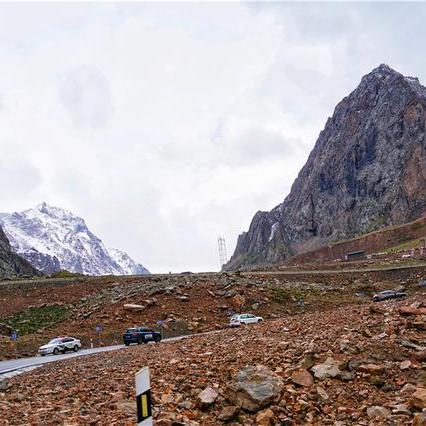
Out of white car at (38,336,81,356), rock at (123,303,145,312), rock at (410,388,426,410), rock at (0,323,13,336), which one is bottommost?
white car at (38,336,81,356)

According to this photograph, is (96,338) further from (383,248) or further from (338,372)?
(383,248)

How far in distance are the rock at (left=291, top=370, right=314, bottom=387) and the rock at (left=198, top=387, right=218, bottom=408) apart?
1.95 metres

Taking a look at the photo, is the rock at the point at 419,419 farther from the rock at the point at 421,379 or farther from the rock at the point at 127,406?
the rock at the point at 127,406

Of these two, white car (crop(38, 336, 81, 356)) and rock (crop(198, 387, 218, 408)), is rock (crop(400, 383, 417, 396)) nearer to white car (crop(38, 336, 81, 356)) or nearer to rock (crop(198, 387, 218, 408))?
rock (crop(198, 387, 218, 408))

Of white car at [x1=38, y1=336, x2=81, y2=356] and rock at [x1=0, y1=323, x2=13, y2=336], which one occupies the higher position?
rock at [x1=0, y1=323, x2=13, y2=336]

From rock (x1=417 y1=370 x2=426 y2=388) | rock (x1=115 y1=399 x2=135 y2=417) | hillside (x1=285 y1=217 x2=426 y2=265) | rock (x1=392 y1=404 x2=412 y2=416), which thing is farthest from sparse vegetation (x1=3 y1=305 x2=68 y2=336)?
hillside (x1=285 y1=217 x2=426 y2=265)

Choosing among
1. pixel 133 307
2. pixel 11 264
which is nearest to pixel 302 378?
pixel 133 307

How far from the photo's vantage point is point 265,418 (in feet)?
33.8

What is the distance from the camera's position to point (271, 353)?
14.8m

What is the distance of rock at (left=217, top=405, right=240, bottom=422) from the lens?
34.7ft

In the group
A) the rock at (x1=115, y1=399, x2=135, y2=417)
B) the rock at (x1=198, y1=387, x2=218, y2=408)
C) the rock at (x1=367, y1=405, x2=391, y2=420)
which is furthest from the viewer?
the rock at (x1=198, y1=387, x2=218, y2=408)

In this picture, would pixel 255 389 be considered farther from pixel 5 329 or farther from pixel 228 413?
pixel 5 329

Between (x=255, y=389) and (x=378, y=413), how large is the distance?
2744mm

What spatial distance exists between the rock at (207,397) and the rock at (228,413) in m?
0.51
